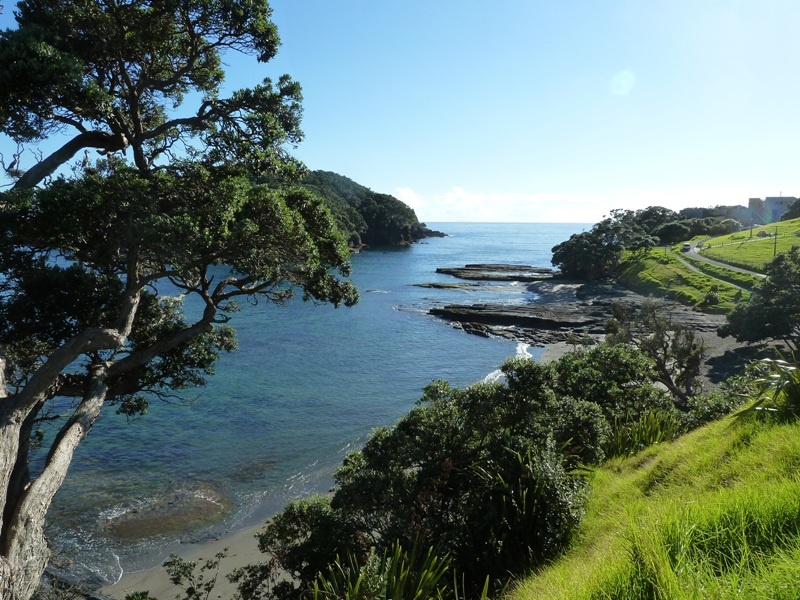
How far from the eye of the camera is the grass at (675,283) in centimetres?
5069

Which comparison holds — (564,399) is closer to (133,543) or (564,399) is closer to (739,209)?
(133,543)

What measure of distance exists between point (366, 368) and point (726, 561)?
31941 millimetres

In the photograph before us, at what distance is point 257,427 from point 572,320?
109 feet

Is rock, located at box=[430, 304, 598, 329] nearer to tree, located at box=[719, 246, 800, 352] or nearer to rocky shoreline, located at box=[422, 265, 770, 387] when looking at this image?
rocky shoreline, located at box=[422, 265, 770, 387]

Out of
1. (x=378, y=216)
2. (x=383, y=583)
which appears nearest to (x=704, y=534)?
(x=383, y=583)

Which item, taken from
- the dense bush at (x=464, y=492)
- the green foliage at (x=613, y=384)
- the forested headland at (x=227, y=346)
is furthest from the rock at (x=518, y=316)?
the dense bush at (x=464, y=492)

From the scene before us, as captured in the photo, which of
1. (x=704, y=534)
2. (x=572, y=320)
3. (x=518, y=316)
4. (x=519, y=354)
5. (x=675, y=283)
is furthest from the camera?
(x=675, y=283)

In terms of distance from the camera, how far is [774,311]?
1259 inches

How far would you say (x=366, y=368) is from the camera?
35.9m

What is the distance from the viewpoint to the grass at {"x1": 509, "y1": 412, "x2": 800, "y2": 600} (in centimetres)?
400

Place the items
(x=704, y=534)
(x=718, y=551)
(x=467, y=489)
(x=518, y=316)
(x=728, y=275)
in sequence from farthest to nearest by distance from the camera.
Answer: (x=728, y=275), (x=518, y=316), (x=467, y=489), (x=704, y=534), (x=718, y=551)

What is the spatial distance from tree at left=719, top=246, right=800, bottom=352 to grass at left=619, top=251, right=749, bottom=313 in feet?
32.1

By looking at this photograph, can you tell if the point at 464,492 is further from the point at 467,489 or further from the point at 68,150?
the point at 68,150

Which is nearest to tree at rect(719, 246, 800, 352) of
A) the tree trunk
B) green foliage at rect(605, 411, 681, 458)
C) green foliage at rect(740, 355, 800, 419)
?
green foliage at rect(605, 411, 681, 458)
